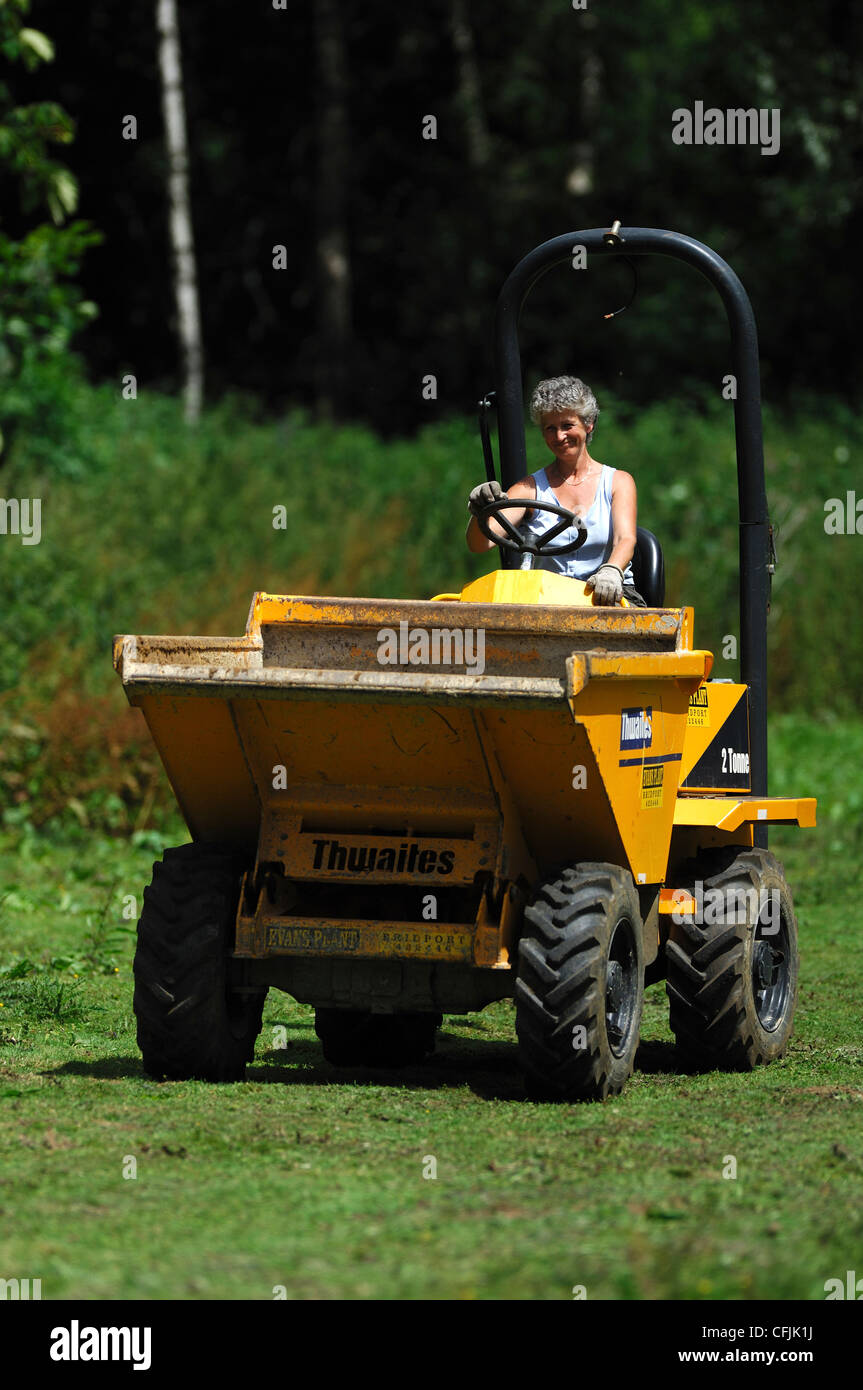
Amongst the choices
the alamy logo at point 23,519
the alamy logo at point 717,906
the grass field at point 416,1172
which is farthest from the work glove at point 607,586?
the alamy logo at point 23,519

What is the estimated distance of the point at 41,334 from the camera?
1719 centimetres

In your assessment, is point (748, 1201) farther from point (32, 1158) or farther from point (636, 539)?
point (636, 539)

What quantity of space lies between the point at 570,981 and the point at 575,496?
6.42 ft

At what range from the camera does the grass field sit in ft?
14.2

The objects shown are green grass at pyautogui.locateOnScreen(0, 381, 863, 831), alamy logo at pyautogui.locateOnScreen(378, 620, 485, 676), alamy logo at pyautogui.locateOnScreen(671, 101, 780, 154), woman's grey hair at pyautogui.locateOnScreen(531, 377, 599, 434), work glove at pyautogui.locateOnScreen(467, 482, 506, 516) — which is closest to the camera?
alamy logo at pyautogui.locateOnScreen(378, 620, 485, 676)

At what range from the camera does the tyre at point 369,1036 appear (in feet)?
23.4

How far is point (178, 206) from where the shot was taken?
26938 millimetres

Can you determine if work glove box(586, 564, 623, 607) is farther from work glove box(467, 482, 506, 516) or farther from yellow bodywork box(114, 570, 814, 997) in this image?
work glove box(467, 482, 506, 516)

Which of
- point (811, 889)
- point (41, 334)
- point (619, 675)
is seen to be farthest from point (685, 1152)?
point (41, 334)

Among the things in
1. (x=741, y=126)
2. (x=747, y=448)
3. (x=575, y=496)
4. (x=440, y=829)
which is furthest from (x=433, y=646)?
(x=741, y=126)

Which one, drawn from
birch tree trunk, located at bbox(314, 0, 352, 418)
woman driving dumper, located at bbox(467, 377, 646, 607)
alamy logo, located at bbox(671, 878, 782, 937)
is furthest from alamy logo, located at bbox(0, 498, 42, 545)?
birch tree trunk, located at bbox(314, 0, 352, 418)

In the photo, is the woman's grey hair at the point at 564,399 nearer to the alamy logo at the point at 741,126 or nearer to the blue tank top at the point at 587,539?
the blue tank top at the point at 587,539
